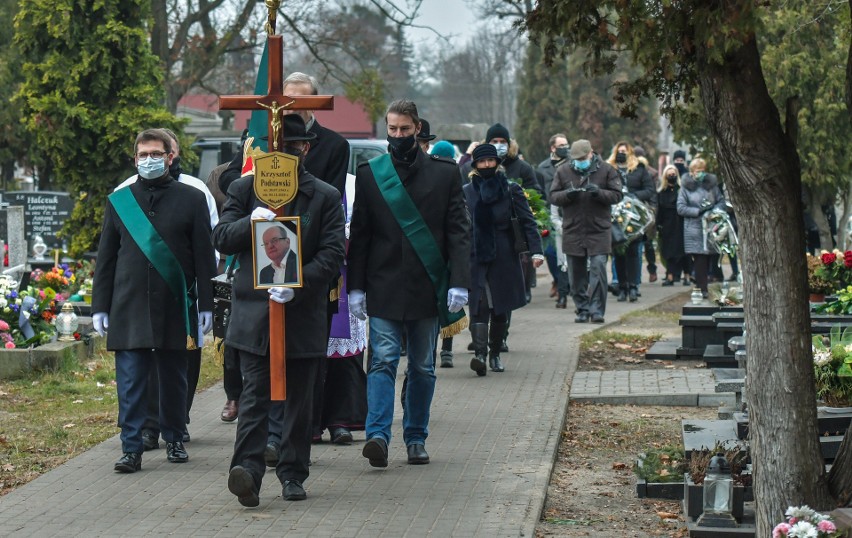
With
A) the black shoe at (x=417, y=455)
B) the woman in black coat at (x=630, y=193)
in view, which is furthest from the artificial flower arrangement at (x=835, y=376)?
the woman in black coat at (x=630, y=193)

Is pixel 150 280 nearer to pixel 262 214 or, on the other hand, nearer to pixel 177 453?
pixel 177 453

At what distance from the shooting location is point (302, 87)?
8148 mm

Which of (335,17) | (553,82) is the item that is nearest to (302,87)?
(335,17)

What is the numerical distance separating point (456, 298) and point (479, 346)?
3820mm

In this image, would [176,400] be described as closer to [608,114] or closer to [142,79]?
[142,79]

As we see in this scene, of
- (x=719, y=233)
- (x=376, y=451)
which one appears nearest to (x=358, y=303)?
(x=376, y=451)

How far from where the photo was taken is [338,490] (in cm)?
742

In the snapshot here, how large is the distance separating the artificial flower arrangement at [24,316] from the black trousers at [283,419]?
5422mm

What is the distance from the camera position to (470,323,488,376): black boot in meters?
11.7

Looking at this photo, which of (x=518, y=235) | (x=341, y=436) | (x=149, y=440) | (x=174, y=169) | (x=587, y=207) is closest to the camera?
(x=174, y=169)

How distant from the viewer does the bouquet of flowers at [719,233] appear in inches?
717

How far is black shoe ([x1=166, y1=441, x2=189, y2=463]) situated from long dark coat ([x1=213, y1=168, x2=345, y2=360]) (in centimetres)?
138

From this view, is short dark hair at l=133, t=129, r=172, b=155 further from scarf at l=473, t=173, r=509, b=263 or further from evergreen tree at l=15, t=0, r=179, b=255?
→ evergreen tree at l=15, t=0, r=179, b=255

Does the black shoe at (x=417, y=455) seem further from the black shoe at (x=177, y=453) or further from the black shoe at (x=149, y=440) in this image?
the black shoe at (x=149, y=440)
